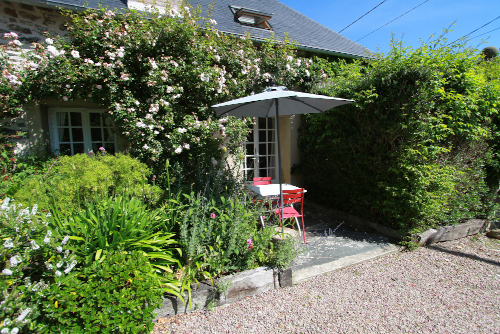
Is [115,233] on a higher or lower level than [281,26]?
lower

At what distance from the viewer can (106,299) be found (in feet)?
6.50

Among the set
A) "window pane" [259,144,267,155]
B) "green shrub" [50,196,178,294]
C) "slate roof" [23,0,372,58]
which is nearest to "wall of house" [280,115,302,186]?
"window pane" [259,144,267,155]

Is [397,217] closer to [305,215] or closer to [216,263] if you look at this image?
[305,215]

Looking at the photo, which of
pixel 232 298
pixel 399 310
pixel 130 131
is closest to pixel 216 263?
pixel 232 298

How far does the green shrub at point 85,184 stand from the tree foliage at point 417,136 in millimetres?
3516

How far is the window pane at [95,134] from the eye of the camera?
5.10 m

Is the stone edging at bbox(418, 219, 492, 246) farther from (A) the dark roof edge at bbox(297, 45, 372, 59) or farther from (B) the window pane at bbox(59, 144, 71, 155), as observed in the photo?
(B) the window pane at bbox(59, 144, 71, 155)

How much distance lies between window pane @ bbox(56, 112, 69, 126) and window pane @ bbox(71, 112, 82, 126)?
0.09 meters

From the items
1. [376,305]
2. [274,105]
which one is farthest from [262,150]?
[376,305]

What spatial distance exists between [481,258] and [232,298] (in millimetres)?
3938

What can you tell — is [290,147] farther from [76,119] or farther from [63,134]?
[63,134]

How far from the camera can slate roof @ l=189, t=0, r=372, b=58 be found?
653 cm

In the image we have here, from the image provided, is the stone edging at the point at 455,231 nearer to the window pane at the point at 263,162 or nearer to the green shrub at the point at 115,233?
the window pane at the point at 263,162

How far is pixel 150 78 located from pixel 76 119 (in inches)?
73.2
